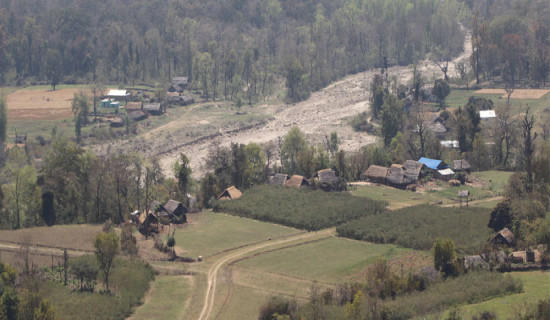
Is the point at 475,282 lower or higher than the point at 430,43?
lower

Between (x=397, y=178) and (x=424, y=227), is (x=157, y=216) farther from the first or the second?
(x=397, y=178)

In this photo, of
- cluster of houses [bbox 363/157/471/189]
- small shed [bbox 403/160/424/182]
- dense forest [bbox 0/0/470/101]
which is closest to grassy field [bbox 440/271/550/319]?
cluster of houses [bbox 363/157/471/189]

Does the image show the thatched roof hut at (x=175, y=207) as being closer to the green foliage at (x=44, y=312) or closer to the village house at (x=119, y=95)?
the green foliage at (x=44, y=312)

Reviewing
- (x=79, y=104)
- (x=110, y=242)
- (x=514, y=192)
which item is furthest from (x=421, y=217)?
(x=79, y=104)

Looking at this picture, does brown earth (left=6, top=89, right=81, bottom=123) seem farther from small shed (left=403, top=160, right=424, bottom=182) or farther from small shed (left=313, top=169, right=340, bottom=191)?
small shed (left=403, top=160, right=424, bottom=182)

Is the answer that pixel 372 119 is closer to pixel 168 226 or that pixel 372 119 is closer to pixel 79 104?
pixel 79 104

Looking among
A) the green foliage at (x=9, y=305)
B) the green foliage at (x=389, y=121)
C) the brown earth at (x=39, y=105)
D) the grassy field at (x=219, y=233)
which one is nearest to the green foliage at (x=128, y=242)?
the grassy field at (x=219, y=233)
